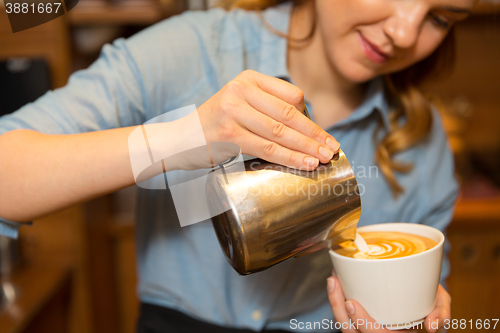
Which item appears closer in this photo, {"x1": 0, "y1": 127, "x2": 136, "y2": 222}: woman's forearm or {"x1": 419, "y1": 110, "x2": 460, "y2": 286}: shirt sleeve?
{"x1": 0, "y1": 127, "x2": 136, "y2": 222}: woman's forearm

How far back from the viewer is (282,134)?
0.41 m

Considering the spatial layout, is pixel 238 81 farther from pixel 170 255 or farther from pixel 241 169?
pixel 170 255

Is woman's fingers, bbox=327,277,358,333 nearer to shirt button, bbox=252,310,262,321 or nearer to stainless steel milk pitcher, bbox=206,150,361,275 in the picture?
stainless steel milk pitcher, bbox=206,150,361,275

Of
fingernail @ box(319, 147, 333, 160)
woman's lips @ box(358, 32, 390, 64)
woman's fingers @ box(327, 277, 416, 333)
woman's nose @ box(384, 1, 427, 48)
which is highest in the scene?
woman's nose @ box(384, 1, 427, 48)

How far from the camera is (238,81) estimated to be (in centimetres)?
41

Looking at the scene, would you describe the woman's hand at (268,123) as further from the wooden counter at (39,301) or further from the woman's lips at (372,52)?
the wooden counter at (39,301)

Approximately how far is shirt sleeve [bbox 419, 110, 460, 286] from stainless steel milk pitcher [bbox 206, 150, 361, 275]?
1.23 feet

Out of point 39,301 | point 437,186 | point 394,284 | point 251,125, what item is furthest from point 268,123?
point 39,301

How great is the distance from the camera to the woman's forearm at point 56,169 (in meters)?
0.44

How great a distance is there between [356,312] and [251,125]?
25 centimetres

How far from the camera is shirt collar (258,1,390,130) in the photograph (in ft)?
2.10

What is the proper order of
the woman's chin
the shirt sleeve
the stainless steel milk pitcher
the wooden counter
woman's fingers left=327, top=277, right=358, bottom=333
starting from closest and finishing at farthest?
1. the stainless steel milk pitcher
2. woman's fingers left=327, top=277, right=358, bottom=333
3. the woman's chin
4. the shirt sleeve
5. the wooden counter
